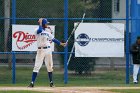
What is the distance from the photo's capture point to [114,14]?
24.5 metres

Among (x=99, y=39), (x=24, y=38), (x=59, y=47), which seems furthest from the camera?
(x=59, y=47)

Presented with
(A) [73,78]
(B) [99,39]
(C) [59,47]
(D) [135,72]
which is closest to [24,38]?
(C) [59,47]

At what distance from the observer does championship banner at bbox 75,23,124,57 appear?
20.2 meters

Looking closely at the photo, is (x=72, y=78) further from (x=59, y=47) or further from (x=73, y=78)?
(x=59, y=47)

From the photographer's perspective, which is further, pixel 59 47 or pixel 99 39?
pixel 59 47

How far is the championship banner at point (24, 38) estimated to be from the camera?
20016mm

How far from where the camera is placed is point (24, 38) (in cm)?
2005

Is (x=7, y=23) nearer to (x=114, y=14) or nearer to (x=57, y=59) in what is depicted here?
(x=57, y=59)

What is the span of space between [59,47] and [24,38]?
6.86ft

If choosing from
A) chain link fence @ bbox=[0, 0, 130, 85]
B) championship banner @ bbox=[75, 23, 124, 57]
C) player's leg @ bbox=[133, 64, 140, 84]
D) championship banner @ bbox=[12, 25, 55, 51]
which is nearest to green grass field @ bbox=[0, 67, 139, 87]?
chain link fence @ bbox=[0, 0, 130, 85]

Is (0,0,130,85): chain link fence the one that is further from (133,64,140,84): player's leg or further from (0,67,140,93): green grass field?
(133,64,140,84): player's leg

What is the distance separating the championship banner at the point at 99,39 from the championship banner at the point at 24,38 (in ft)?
5.48

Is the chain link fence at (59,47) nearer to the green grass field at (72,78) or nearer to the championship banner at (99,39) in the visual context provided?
the green grass field at (72,78)

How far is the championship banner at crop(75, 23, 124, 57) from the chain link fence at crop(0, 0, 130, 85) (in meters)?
0.97
